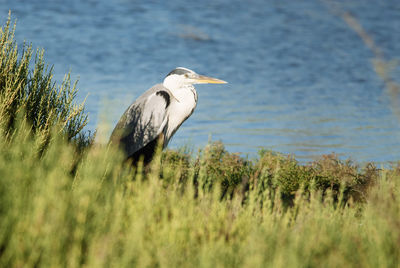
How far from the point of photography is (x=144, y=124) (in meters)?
5.75

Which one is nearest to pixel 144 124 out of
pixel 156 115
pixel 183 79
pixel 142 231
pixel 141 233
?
pixel 156 115

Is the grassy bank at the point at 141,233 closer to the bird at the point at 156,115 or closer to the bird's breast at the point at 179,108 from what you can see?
the bird at the point at 156,115

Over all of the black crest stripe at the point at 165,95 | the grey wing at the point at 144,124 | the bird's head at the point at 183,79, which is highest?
A: the bird's head at the point at 183,79

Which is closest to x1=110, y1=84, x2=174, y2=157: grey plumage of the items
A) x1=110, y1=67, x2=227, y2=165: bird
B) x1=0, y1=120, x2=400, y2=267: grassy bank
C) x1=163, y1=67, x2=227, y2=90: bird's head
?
x1=110, y1=67, x2=227, y2=165: bird

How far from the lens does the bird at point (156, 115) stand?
5.70 m

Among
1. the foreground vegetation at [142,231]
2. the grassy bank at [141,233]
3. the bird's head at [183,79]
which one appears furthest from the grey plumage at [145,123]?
the grassy bank at [141,233]

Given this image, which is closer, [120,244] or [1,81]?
[120,244]

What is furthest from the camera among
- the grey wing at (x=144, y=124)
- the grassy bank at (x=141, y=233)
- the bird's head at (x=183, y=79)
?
the bird's head at (x=183, y=79)

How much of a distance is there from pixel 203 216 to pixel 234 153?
404 cm

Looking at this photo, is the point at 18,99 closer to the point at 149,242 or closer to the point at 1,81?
the point at 1,81

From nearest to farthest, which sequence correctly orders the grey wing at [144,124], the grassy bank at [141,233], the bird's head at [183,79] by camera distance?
the grassy bank at [141,233] → the grey wing at [144,124] → the bird's head at [183,79]

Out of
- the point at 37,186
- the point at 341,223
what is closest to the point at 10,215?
the point at 37,186

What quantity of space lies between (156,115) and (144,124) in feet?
0.64

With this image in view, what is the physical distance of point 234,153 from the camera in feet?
24.2
